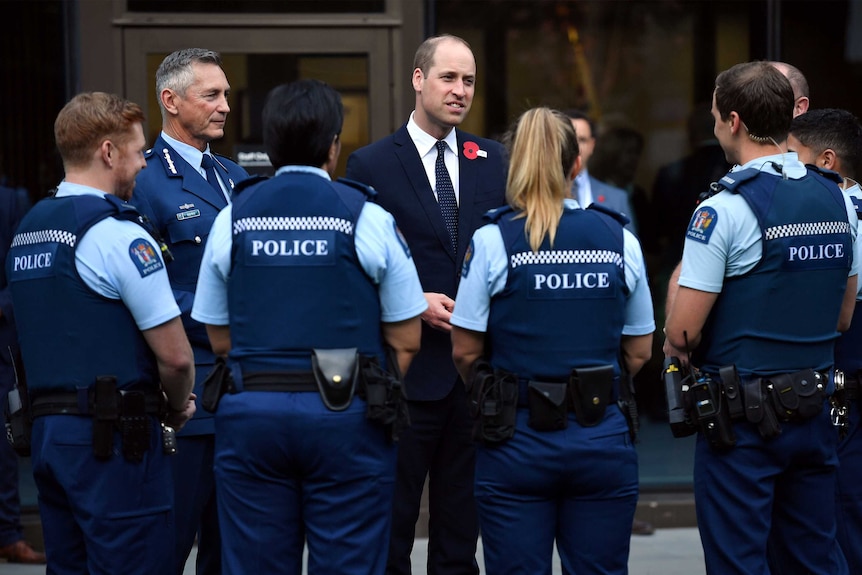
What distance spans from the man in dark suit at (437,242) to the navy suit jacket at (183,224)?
2.04ft

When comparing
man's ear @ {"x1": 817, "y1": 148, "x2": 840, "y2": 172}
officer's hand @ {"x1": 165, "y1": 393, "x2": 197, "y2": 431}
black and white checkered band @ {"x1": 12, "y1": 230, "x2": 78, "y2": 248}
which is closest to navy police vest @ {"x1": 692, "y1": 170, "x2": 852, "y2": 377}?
man's ear @ {"x1": 817, "y1": 148, "x2": 840, "y2": 172}

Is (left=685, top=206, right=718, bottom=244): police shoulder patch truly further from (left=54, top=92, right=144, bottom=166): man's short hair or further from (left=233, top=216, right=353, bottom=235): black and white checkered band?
(left=54, top=92, right=144, bottom=166): man's short hair

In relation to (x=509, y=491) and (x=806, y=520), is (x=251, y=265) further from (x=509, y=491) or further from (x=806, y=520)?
(x=806, y=520)

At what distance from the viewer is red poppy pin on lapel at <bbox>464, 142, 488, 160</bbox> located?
4.99m

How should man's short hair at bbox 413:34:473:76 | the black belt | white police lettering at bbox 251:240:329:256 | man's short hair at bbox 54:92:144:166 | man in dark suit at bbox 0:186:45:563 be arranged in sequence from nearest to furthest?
white police lettering at bbox 251:240:329:256 → the black belt → man's short hair at bbox 54:92:144:166 → man's short hair at bbox 413:34:473:76 → man in dark suit at bbox 0:186:45:563

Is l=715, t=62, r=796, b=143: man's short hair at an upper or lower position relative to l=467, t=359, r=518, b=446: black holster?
upper

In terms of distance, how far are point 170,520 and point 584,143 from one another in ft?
12.4

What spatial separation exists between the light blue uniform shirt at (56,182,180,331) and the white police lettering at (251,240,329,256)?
41cm

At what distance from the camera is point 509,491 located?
3773 millimetres

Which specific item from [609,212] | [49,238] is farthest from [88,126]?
[609,212]

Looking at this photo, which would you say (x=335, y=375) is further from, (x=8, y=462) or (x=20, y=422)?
(x=8, y=462)

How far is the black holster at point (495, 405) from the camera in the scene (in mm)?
3750

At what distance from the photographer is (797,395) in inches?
158

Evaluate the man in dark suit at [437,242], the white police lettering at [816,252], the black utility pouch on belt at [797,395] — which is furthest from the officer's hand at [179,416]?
the white police lettering at [816,252]
